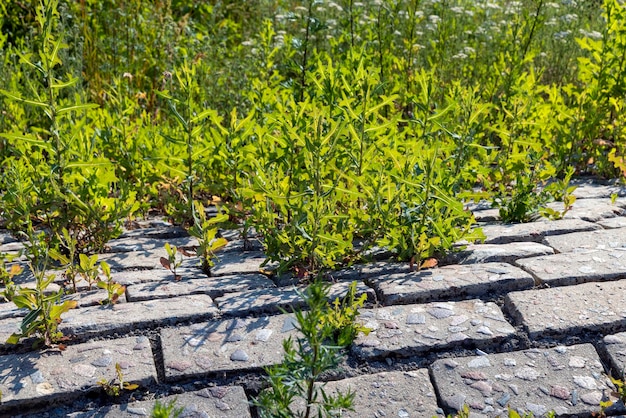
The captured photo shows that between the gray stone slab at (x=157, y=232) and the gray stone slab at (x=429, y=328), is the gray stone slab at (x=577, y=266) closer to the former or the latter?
the gray stone slab at (x=429, y=328)

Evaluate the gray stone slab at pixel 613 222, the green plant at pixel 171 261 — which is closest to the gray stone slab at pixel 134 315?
the green plant at pixel 171 261

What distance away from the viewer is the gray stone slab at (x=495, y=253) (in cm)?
316

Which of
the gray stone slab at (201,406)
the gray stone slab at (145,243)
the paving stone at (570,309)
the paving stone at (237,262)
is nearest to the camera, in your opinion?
the gray stone slab at (201,406)

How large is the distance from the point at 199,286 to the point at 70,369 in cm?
71

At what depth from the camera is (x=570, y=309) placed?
2.72 meters

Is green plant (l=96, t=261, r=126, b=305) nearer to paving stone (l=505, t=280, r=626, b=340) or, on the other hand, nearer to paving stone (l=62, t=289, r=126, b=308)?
paving stone (l=62, t=289, r=126, b=308)

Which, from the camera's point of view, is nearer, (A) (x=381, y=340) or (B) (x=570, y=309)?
(A) (x=381, y=340)

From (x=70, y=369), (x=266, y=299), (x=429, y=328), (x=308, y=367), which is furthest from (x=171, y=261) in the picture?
(x=308, y=367)

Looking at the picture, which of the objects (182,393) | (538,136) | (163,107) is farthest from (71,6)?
(182,393)

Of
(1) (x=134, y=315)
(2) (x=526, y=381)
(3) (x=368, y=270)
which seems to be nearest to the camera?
(2) (x=526, y=381)

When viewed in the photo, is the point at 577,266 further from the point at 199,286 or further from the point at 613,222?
the point at 199,286

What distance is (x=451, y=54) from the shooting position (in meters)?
6.51

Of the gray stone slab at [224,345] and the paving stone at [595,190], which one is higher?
the gray stone slab at [224,345]

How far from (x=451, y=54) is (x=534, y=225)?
3.17 meters
